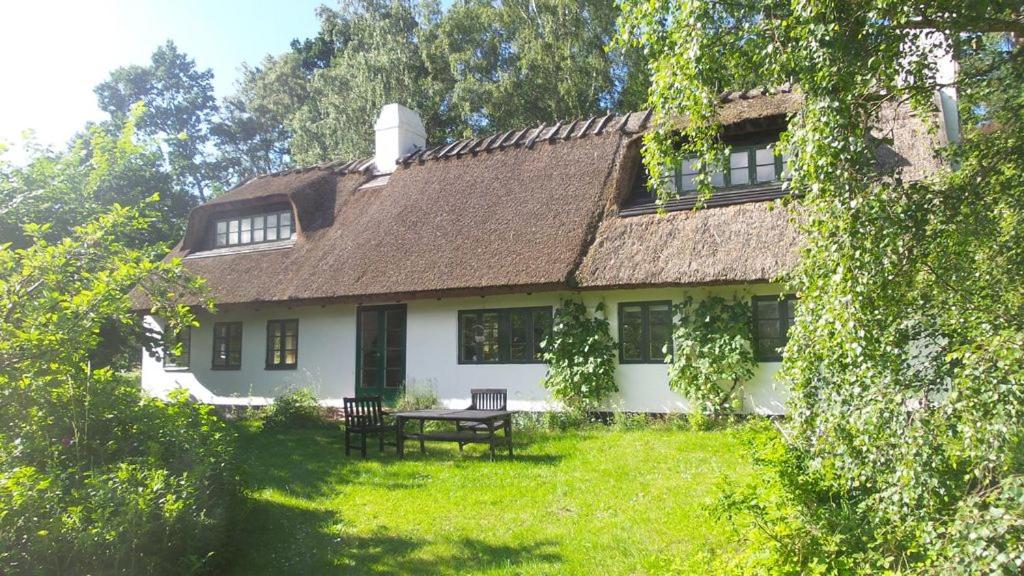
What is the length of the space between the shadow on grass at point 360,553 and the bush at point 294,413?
6.57 meters

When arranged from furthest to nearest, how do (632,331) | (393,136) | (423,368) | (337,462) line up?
1. (393,136)
2. (423,368)
3. (632,331)
4. (337,462)

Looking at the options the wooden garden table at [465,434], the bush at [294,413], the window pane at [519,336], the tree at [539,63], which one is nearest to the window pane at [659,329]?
the window pane at [519,336]

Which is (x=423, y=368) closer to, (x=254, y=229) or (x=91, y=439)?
(x=254, y=229)

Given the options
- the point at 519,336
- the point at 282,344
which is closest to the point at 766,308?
the point at 519,336

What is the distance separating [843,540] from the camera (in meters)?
4.01

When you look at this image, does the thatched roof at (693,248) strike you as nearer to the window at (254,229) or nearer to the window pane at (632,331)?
the window pane at (632,331)

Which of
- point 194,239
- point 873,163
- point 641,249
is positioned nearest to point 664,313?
point 641,249

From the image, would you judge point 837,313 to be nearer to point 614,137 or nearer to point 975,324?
point 975,324

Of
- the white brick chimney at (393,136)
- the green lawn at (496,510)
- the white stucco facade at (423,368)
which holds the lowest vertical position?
the green lawn at (496,510)

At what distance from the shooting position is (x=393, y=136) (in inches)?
694

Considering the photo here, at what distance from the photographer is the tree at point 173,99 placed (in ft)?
120

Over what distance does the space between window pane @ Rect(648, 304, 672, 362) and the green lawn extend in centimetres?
175

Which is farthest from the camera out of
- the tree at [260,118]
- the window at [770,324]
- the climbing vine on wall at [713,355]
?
the tree at [260,118]

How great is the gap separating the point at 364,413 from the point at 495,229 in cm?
446
